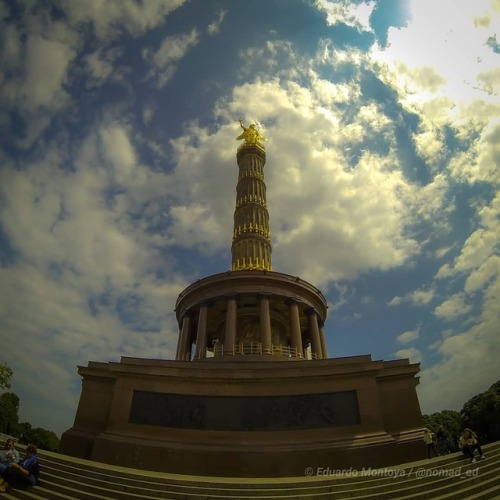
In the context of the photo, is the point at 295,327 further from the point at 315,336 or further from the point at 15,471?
the point at 15,471

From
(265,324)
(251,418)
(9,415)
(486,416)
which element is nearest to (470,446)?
(251,418)

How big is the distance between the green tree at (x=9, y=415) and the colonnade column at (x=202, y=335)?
3396 cm

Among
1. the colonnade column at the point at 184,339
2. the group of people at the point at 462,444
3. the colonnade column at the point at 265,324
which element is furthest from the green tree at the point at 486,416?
the colonnade column at the point at 184,339

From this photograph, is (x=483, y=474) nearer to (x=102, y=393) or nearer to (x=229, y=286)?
(x=102, y=393)

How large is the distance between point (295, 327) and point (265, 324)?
2543mm

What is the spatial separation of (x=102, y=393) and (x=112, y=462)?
3.61 m

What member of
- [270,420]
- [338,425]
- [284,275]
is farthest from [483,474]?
[284,275]

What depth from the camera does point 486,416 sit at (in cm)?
3397

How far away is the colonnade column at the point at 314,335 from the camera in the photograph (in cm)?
2655

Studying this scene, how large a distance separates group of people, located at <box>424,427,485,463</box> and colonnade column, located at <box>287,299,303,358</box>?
10.2 metres

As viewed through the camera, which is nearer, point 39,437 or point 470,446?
point 470,446

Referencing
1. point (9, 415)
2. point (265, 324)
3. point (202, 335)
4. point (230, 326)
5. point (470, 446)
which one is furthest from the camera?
point (9, 415)

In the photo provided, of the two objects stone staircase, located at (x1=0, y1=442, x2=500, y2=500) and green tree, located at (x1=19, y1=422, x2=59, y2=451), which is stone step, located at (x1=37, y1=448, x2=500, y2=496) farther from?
green tree, located at (x1=19, y1=422, x2=59, y2=451)

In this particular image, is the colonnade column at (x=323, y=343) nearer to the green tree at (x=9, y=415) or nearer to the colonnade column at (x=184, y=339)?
the colonnade column at (x=184, y=339)
